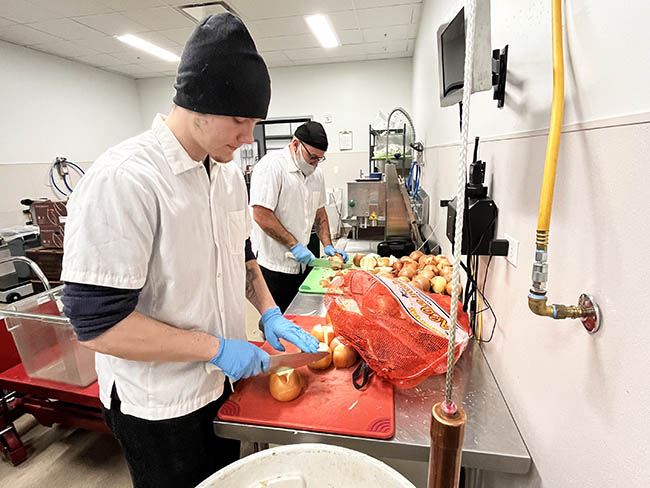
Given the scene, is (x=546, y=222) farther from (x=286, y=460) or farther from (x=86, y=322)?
(x=86, y=322)

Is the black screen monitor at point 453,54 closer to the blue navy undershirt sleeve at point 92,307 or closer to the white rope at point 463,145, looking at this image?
the white rope at point 463,145

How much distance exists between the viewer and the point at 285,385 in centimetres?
95

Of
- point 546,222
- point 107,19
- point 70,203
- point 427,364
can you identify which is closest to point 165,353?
point 70,203

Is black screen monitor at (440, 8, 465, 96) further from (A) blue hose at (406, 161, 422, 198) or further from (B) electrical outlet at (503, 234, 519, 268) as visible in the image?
(A) blue hose at (406, 161, 422, 198)

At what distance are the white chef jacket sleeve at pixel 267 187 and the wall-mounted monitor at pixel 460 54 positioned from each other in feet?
3.53

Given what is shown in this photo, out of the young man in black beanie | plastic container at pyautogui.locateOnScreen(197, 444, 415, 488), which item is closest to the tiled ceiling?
the young man in black beanie

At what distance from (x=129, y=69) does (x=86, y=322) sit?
657cm

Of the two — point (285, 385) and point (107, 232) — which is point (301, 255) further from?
point (107, 232)

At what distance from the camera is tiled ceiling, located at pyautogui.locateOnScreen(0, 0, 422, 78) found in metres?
3.43

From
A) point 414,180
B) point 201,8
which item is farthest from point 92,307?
point 201,8

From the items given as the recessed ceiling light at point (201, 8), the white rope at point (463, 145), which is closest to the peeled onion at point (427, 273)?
the white rope at point (463, 145)

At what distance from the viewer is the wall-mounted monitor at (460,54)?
798mm

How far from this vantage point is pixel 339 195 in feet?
19.7

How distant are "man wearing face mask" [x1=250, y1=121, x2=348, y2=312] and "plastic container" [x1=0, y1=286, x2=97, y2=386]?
3.48 ft
